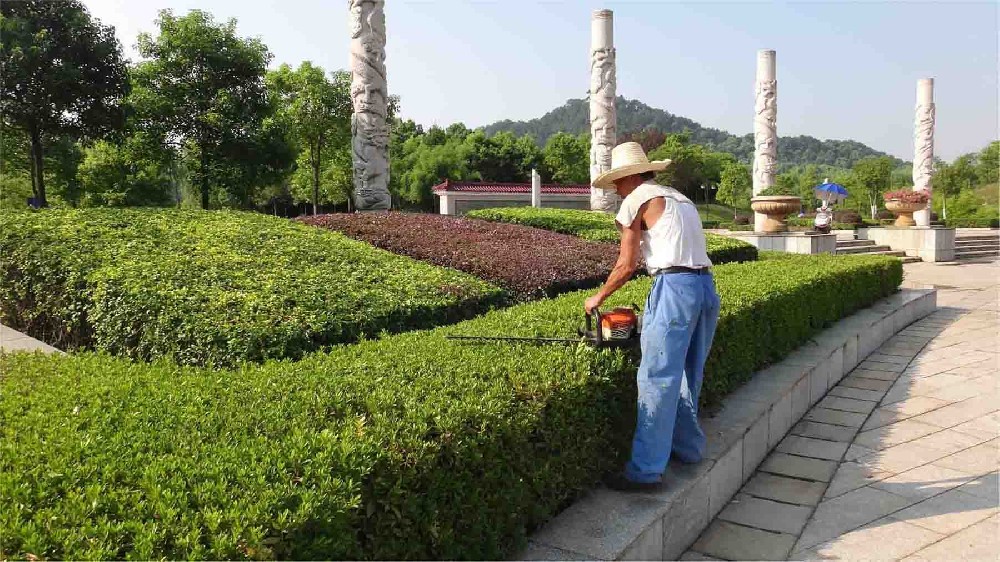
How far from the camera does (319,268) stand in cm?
551

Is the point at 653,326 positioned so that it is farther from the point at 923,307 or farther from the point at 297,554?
the point at 923,307

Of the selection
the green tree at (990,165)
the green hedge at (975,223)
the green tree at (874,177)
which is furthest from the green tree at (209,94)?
the green tree at (990,165)

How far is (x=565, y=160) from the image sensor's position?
39.8 metres

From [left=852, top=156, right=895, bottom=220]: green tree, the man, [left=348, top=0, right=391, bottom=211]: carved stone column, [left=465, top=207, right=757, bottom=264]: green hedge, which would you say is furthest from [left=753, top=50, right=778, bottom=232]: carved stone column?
[left=852, top=156, right=895, bottom=220]: green tree

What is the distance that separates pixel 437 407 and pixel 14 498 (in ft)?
3.88

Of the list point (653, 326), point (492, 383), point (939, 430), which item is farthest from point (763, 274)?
point (492, 383)

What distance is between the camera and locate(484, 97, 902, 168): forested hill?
4904 inches

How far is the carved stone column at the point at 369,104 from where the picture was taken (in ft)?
39.6

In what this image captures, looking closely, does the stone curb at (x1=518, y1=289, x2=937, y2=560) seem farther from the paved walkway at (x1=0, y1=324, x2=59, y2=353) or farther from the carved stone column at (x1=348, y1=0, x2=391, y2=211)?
the carved stone column at (x1=348, y1=0, x2=391, y2=211)

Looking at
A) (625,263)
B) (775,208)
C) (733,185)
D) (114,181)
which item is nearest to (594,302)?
(625,263)

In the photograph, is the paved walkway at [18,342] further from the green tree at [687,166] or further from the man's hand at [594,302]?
the green tree at [687,166]

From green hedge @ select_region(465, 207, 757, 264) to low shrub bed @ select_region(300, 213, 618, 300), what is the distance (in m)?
1.30

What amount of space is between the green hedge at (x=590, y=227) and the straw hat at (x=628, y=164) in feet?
20.7

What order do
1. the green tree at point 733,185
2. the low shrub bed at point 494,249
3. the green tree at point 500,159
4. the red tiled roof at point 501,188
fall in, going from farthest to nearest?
1. the green tree at point 733,185
2. the green tree at point 500,159
3. the red tiled roof at point 501,188
4. the low shrub bed at point 494,249
